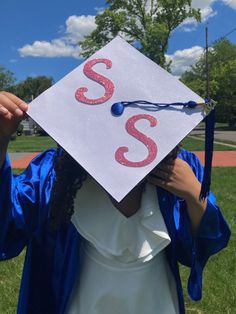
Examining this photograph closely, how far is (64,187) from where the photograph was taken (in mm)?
1463

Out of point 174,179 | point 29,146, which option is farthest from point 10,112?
point 29,146

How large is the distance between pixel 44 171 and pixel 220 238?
0.59 meters

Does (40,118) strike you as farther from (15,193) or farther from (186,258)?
(186,258)

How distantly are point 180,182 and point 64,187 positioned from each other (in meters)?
0.35

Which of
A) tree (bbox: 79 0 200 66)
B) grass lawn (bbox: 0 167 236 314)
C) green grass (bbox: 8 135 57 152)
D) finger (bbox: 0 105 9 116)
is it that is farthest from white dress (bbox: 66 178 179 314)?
tree (bbox: 79 0 200 66)

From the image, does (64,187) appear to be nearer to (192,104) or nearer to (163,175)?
(163,175)

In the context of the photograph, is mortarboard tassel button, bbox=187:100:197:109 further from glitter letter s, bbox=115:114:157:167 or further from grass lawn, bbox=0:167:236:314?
grass lawn, bbox=0:167:236:314

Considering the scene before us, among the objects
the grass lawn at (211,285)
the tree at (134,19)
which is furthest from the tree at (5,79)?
the grass lawn at (211,285)

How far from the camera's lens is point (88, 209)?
4.94 feet

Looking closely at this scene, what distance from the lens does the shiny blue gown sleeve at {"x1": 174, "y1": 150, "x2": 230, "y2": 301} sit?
146 cm

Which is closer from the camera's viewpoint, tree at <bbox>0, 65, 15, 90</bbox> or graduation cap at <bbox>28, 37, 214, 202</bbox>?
graduation cap at <bbox>28, 37, 214, 202</bbox>

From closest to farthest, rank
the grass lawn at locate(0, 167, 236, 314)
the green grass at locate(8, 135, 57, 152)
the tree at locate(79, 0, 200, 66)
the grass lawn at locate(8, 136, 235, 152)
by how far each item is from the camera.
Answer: the grass lawn at locate(0, 167, 236, 314) < the grass lawn at locate(8, 136, 235, 152) < the green grass at locate(8, 135, 57, 152) < the tree at locate(79, 0, 200, 66)

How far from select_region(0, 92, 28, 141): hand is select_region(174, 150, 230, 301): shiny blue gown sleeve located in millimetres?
538

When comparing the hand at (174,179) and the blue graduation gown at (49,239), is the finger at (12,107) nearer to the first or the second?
the blue graduation gown at (49,239)
